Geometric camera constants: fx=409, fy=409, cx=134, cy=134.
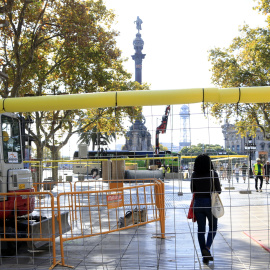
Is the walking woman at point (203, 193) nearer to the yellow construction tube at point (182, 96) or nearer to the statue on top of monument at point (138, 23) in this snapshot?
the yellow construction tube at point (182, 96)

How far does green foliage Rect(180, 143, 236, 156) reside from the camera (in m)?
5.40

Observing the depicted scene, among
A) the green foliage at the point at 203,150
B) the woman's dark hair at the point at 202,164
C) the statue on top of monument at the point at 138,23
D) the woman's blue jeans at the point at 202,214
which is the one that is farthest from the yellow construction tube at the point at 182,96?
the statue on top of monument at the point at 138,23

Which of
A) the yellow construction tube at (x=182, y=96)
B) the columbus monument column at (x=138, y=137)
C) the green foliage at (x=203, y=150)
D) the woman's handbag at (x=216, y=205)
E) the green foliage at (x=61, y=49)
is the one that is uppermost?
the green foliage at (x=61, y=49)

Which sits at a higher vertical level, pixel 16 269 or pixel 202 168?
pixel 202 168

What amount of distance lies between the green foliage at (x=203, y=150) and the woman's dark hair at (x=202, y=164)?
26 cm

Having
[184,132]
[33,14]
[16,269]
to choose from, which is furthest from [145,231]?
[33,14]

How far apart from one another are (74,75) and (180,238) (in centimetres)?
1693

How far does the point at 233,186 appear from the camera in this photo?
6645 mm

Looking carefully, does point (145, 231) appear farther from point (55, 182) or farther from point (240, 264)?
point (240, 264)

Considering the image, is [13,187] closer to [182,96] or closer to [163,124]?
[163,124]

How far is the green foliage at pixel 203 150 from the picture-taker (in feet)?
17.7

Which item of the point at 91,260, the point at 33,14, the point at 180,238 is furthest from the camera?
the point at 33,14

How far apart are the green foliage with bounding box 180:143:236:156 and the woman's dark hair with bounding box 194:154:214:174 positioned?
0.26m

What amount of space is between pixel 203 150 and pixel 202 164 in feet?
1.57
